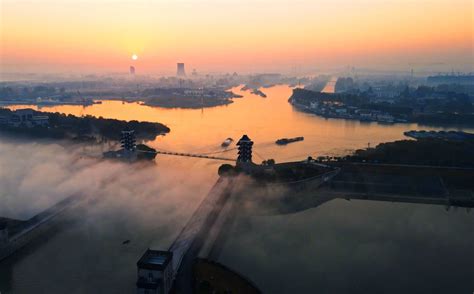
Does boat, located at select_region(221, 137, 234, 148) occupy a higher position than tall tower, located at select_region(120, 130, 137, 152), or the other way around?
tall tower, located at select_region(120, 130, 137, 152)

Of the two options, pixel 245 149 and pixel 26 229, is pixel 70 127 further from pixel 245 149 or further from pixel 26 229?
pixel 26 229

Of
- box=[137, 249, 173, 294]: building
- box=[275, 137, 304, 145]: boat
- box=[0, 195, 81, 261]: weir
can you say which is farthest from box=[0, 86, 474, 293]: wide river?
box=[275, 137, 304, 145]: boat

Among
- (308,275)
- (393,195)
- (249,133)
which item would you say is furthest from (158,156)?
(308,275)

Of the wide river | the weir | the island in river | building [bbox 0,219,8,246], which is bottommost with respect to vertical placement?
the wide river

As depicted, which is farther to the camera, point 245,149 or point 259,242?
point 245,149

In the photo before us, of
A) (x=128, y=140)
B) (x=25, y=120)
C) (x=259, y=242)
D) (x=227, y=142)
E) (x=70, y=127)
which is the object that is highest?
(x=25, y=120)

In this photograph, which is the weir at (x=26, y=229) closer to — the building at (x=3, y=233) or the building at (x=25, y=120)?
the building at (x=3, y=233)

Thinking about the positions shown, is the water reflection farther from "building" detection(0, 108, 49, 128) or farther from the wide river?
"building" detection(0, 108, 49, 128)

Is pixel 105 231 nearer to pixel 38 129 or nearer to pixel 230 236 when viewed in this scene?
pixel 230 236

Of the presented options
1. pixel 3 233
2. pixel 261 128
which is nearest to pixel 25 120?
pixel 261 128
